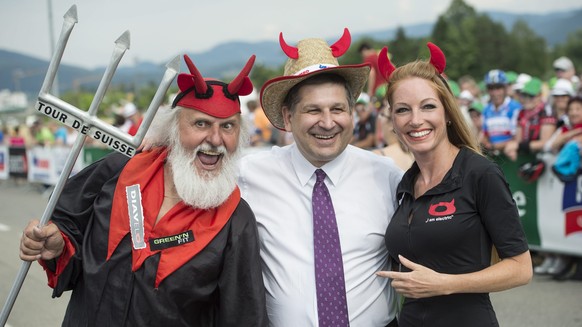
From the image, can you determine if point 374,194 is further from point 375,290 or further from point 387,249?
point 375,290

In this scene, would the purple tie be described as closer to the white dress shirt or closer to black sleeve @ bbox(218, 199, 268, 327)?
the white dress shirt

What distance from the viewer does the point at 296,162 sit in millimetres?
2998

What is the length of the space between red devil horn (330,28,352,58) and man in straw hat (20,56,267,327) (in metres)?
0.52

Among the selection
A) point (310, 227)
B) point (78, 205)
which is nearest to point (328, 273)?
point (310, 227)

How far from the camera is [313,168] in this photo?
9.69 feet

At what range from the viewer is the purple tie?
108 inches

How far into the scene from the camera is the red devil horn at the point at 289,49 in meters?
2.99

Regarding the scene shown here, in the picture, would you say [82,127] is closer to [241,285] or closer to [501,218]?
[241,285]

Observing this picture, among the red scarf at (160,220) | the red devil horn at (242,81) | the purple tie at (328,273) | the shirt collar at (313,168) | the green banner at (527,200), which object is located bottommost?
the green banner at (527,200)

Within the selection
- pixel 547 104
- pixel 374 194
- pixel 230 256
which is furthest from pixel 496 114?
pixel 230 256

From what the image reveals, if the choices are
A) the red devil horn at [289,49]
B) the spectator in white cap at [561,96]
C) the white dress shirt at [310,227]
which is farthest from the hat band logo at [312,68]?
the spectator in white cap at [561,96]

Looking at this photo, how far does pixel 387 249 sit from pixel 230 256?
769 millimetres

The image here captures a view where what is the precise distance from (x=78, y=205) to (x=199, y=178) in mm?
609

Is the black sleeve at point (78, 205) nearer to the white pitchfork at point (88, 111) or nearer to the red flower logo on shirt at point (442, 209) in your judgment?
the white pitchfork at point (88, 111)
